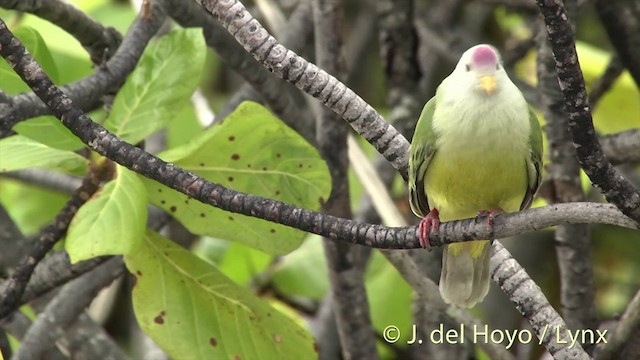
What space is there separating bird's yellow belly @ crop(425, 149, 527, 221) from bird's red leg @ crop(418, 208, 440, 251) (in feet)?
0.10

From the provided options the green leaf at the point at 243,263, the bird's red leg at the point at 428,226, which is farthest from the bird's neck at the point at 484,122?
the green leaf at the point at 243,263

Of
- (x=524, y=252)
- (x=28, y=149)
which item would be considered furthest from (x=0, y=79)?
(x=524, y=252)

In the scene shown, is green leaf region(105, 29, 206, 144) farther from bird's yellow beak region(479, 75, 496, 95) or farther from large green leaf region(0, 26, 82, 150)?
bird's yellow beak region(479, 75, 496, 95)

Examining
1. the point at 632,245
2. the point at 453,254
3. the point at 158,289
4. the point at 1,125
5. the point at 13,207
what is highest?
the point at 632,245

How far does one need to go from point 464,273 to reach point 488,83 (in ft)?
1.09

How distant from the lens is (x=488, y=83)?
1311mm

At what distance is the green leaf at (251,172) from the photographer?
1431 millimetres

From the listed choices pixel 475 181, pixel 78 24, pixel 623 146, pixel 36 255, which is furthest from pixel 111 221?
pixel 623 146

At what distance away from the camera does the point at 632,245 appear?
3.00m

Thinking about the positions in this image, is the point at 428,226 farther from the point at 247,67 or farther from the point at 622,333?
the point at 247,67

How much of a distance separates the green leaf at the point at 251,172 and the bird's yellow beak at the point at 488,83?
0.28m

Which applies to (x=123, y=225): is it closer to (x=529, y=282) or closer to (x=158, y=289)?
(x=158, y=289)

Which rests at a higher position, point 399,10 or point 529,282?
point 399,10

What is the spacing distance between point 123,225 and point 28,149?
0.94 feet
